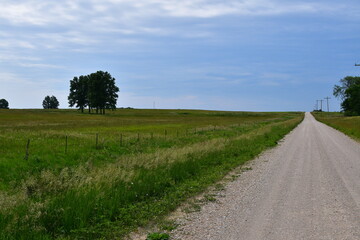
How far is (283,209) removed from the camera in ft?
24.2

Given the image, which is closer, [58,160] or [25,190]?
[25,190]

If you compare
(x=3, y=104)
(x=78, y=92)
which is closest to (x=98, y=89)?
(x=78, y=92)

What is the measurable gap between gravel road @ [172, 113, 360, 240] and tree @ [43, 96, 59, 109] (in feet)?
585

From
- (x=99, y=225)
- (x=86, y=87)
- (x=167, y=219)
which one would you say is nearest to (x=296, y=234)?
(x=167, y=219)

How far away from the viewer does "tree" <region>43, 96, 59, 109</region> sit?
17512cm

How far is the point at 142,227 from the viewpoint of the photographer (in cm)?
639

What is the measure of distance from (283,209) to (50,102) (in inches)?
7216

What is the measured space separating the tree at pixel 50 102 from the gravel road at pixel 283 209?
178349 millimetres

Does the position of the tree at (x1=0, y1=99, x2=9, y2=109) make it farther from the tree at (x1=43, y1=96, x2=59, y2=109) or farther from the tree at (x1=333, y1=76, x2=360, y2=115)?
the tree at (x1=333, y1=76, x2=360, y2=115)

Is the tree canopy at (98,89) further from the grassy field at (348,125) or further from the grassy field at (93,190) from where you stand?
the grassy field at (93,190)

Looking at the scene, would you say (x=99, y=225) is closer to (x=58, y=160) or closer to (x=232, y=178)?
(x=232, y=178)

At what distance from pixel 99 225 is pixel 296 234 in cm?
360

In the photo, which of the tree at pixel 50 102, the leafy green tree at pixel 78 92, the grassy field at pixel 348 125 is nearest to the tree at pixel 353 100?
the grassy field at pixel 348 125

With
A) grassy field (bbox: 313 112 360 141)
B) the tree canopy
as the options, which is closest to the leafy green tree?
the tree canopy
